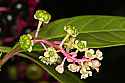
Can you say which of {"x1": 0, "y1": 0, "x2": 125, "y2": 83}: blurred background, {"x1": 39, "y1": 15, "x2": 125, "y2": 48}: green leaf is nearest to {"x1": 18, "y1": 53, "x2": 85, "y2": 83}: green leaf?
{"x1": 39, "y1": 15, "x2": 125, "y2": 48}: green leaf

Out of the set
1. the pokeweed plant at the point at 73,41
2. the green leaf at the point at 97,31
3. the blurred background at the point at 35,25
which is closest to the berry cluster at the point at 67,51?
the pokeweed plant at the point at 73,41

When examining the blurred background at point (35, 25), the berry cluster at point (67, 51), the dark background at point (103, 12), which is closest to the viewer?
the berry cluster at point (67, 51)

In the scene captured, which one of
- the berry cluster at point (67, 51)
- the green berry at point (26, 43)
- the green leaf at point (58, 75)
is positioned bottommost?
the green leaf at point (58, 75)

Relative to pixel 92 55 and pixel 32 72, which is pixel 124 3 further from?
pixel 92 55

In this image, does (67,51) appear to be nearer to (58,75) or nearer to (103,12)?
(58,75)

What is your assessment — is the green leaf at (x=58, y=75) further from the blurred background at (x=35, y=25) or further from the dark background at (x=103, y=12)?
the dark background at (x=103, y=12)

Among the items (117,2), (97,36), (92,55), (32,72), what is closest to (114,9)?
(117,2)

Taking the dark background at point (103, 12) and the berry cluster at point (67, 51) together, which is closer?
the berry cluster at point (67, 51)

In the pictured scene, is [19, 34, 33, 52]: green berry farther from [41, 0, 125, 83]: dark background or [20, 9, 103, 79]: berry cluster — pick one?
[41, 0, 125, 83]: dark background
